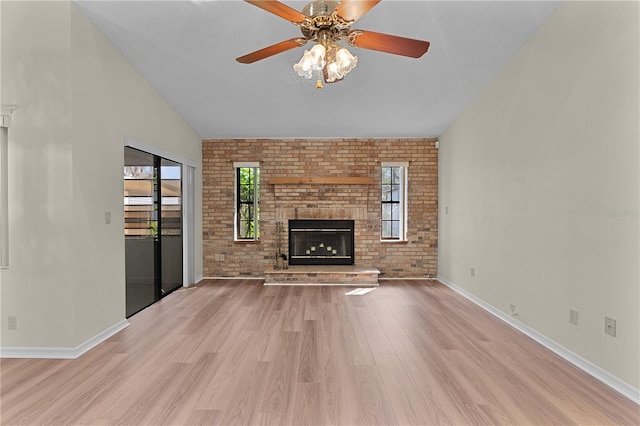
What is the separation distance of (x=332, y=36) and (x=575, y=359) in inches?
127

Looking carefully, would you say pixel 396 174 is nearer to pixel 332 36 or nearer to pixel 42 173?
pixel 332 36

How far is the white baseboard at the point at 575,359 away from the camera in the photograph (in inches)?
89.9

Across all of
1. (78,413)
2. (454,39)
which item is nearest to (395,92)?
(454,39)

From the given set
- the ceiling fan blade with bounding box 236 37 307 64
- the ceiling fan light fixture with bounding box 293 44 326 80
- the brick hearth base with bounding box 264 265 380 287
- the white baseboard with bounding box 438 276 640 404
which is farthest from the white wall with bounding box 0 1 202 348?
the white baseboard with bounding box 438 276 640 404

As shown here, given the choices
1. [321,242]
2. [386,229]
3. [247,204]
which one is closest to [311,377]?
[321,242]

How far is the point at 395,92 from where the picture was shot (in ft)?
14.6

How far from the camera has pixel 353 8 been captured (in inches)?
71.2

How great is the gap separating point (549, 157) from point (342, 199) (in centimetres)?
350

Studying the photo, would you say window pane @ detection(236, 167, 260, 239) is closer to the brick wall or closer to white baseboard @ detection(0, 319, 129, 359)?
the brick wall

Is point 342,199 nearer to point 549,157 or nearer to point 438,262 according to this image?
point 438,262

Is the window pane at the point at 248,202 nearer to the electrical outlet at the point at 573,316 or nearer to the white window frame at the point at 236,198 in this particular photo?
the white window frame at the point at 236,198

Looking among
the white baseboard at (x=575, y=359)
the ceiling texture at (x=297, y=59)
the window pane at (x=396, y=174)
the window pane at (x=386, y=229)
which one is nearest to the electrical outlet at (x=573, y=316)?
the white baseboard at (x=575, y=359)

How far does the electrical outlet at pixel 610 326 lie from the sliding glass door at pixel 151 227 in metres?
4.70

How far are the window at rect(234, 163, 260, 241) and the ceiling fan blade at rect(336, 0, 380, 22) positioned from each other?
15.0 feet
